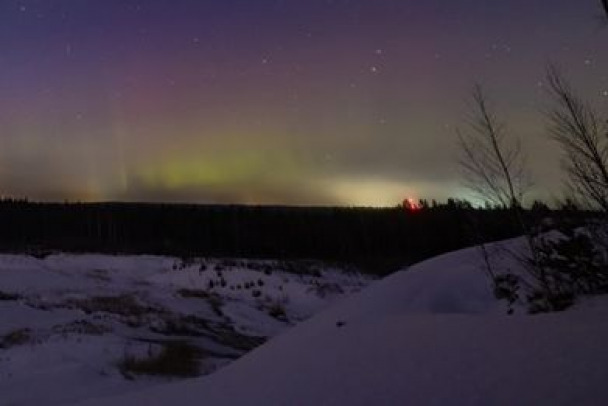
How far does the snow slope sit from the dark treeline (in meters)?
57.9

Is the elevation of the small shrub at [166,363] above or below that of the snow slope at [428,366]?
below

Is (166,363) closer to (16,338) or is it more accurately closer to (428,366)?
(16,338)

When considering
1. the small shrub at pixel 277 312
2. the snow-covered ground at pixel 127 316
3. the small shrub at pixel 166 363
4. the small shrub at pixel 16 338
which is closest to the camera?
the snow-covered ground at pixel 127 316

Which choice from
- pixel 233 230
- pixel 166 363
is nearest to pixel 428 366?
pixel 166 363

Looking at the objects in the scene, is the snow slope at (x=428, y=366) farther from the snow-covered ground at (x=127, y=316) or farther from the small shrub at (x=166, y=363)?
the small shrub at (x=166, y=363)

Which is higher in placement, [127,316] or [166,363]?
[127,316]

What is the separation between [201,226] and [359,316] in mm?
84520

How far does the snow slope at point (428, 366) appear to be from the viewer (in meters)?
4.52

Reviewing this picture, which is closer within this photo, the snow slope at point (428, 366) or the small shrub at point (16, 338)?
the snow slope at point (428, 366)

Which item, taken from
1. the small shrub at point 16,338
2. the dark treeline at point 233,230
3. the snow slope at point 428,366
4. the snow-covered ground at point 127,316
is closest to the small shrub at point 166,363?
the snow-covered ground at point 127,316

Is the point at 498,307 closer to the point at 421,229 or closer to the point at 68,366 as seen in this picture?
the point at 68,366

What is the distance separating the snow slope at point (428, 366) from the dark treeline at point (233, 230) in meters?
57.9

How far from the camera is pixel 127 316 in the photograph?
23.3m

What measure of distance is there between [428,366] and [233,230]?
85.3 meters
